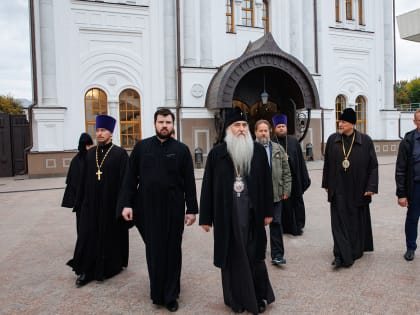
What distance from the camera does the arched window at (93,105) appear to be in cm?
1592

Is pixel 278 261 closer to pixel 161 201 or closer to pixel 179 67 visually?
pixel 161 201

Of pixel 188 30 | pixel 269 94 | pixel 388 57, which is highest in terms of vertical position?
pixel 188 30

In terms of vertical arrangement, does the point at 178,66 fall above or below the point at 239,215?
above

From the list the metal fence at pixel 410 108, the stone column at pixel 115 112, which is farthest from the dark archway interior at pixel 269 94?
the metal fence at pixel 410 108

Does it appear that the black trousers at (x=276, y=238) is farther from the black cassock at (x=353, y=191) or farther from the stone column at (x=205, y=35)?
the stone column at (x=205, y=35)

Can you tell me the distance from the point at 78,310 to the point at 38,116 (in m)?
12.6

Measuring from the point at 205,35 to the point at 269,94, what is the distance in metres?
3.96

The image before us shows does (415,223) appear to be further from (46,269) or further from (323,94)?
(323,94)

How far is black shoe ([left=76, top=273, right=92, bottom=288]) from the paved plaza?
69 mm

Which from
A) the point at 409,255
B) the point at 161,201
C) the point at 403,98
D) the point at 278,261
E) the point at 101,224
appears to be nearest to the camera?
the point at 161,201

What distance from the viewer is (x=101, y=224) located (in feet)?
15.3

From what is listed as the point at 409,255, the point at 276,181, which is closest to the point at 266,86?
the point at 276,181

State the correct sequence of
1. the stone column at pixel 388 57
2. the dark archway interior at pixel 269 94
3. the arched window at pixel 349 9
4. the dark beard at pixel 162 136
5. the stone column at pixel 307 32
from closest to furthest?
the dark beard at pixel 162 136, the dark archway interior at pixel 269 94, the stone column at pixel 307 32, the arched window at pixel 349 9, the stone column at pixel 388 57

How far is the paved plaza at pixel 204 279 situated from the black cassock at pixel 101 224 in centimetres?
21
